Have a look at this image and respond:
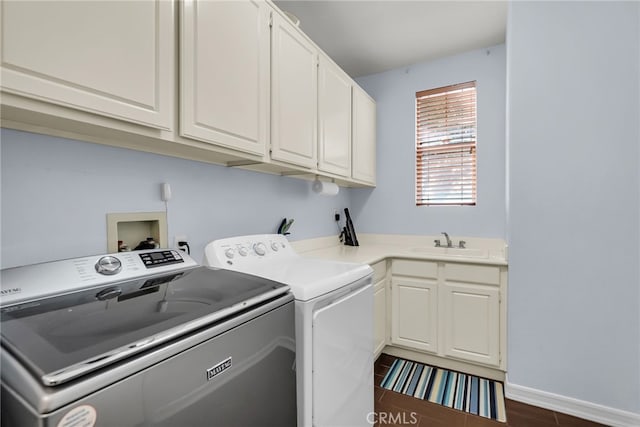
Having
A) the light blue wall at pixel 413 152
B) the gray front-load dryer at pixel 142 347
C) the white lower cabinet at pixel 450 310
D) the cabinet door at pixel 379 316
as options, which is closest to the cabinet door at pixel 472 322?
the white lower cabinet at pixel 450 310

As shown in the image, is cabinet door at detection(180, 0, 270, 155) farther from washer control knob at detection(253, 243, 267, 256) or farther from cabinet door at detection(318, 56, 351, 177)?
cabinet door at detection(318, 56, 351, 177)

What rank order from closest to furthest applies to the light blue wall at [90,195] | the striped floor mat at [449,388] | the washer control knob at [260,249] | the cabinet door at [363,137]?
1. the light blue wall at [90,195]
2. the washer control knob at [260,249]
3. the striped floor mat at [449,388]
4. the cabinet door at [363,137]

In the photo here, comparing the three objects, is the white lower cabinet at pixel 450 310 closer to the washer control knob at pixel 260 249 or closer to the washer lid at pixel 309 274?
the washer lid at pixel 309 274

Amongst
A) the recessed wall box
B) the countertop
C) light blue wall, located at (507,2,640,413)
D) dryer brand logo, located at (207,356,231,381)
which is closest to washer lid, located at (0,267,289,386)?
dryer brand logo, located at (207,356,231,381)

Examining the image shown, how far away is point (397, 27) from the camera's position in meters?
2.32

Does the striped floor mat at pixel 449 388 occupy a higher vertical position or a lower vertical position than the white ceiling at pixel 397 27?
lower

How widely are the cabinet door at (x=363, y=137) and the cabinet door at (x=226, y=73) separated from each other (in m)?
1.21

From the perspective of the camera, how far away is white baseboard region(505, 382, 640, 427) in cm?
169

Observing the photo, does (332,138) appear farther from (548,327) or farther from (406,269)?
(548,327)

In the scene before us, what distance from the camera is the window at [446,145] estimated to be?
2750 millimetres

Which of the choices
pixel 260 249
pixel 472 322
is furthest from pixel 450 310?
pixel 260 249

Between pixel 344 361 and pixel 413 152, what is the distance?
2.23 meters

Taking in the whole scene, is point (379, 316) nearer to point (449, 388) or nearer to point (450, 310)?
point (450, 310)

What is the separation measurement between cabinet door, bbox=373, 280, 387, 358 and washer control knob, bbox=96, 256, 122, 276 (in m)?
1.61
